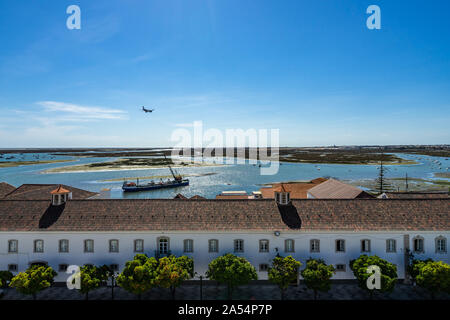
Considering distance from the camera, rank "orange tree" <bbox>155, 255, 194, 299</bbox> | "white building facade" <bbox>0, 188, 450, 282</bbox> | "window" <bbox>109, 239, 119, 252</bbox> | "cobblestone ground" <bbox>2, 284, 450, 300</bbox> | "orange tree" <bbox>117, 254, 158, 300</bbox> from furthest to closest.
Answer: "window" <bbox>109, 239, 119, 252</bbox>, "white building facade" <bbox>0, 188, 450, 282</bbox>, "cobblestone ground" <bbox>2, 284, 450, 300</bbox>, "orange tree" <bbox>155, 255, 194, 299</bbox>, "orange tree" <bbox>117, 254, 158, 300</bbox>

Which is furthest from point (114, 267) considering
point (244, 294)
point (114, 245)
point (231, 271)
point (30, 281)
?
point (244, 294)

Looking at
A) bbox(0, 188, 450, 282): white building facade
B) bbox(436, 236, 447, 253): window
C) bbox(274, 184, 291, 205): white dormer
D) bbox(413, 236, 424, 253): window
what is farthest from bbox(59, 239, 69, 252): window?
Answer: bbox(436, 236, 447, 253): window

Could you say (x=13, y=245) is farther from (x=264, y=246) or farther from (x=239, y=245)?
(x=264, y=246)

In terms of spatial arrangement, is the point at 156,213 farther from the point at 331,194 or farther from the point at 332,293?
the point at 331,194

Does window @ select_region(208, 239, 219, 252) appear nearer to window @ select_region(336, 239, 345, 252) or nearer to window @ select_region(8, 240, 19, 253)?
window @ select_region(336, 239, 345, 252)

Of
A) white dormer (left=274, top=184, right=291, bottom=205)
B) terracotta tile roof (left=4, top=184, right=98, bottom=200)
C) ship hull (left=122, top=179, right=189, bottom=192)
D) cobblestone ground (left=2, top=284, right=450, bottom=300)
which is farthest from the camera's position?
ship hull (left=122, top=179, right=189, bottom=192)
